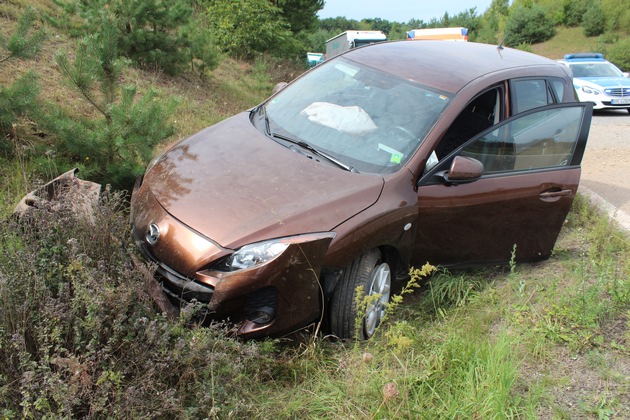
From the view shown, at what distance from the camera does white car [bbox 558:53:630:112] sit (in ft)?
51.3

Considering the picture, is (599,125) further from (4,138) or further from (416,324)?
(4,138)

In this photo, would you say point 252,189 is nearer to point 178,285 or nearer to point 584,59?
point 178,285

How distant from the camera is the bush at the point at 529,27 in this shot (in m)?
50.1

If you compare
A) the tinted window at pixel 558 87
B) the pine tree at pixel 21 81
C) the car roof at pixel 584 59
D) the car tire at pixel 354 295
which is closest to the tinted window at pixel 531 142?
the tinted window at pixel 558 87

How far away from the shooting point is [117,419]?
227cm

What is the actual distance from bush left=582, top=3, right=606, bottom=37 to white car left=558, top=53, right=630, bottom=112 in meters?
36.0

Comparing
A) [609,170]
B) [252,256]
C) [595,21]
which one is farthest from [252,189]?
[595,21]

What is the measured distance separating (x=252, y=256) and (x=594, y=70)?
17.6 m

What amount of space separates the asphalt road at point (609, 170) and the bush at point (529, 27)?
40.8m

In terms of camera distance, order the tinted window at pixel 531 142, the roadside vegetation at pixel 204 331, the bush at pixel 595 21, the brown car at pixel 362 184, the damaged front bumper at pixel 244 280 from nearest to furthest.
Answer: the roadside vegetation at pixel 204 331 < the damaged front bumper at pixel 244 280 < the brown car at pixel 362 184 < the tinted window at pixel 531 142 < the bush at pixel 595 21

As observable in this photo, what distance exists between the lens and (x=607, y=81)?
1617 cm

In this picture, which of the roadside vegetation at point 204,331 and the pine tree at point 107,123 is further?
the pine tree at point 107,123

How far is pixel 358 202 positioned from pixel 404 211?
0.41 meters

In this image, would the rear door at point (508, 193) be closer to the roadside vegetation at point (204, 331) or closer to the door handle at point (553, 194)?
the door handle at point (553, 194)
